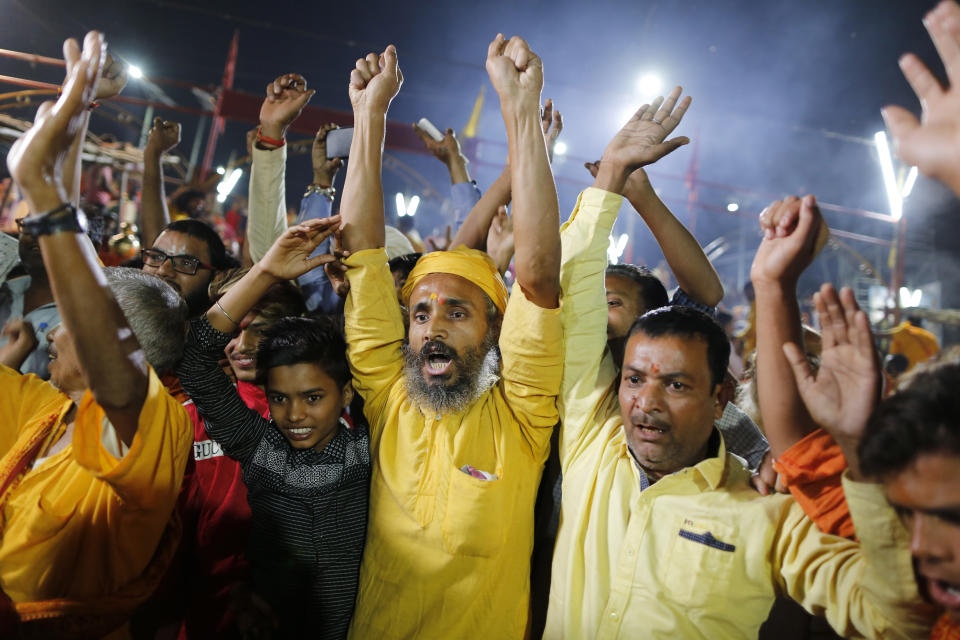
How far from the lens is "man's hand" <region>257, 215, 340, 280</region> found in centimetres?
235

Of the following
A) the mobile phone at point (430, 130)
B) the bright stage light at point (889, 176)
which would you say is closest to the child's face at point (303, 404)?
→ the mobile phone at point (430, 130)

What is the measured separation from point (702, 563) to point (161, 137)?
421 centimetres

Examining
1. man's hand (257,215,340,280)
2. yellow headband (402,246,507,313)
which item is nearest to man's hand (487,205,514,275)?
yellow headband (402,246,507,313)

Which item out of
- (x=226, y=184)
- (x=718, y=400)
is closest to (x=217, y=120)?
(x=226, y=184)

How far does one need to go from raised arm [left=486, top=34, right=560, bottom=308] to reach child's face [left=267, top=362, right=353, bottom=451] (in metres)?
1.06

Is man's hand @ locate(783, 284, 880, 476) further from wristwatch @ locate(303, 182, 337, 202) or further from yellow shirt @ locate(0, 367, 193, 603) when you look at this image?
wristwatch @ locate(303, 182, 337, 202)

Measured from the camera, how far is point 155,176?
12.9 feet

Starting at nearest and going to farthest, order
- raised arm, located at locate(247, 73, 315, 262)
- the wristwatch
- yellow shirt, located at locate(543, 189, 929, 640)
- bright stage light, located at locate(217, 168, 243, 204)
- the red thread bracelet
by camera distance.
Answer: yellow shirt, located at locate(543, 189, 929, 640) → raised arm, located at locate(247, 73, 315, 262) → the red thread bracelet → the wristwatch → bright stage light, located at locate(217, 168, 243, 204)

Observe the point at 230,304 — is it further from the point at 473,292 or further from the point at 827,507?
the point at 827,507

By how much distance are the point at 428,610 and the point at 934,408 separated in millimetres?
1754

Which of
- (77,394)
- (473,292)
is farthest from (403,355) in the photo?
(77,394)

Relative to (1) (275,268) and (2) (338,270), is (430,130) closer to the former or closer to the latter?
(2) (338,270)

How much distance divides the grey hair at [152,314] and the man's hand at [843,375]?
2.04 meters

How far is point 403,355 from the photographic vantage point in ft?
8.48
